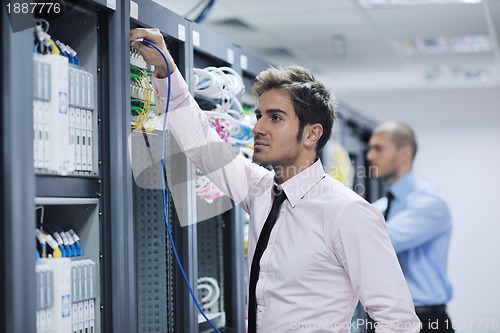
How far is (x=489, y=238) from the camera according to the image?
722 cm

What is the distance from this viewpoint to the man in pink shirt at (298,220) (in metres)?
1.74

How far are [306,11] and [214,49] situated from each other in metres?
2.30

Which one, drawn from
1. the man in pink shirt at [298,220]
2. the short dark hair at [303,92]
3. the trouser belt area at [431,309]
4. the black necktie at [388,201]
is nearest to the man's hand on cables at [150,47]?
the man in pink shirt at [298,220]

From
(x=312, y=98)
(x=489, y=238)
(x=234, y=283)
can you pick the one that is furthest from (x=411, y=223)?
(x=489, y=238)

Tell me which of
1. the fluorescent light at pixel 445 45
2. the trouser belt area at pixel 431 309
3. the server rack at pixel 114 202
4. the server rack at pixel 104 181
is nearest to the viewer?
the server rack at pixel 114 202

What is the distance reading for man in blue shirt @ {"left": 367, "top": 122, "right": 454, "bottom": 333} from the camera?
3.08 metres

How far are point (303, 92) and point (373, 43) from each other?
147 inches

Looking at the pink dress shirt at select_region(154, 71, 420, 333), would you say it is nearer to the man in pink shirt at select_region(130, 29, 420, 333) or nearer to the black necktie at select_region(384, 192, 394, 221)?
the man in pink shirt at select_region(130, 29, 420, 333)

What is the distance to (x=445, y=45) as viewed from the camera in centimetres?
561

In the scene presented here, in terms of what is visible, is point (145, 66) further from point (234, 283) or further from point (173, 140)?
point (234, 283)

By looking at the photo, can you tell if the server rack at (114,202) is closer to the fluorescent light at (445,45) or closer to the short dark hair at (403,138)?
the short dark hair at (403,138)

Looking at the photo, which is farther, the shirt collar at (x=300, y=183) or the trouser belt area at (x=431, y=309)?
the trouser belt area at (x=431, y=309)

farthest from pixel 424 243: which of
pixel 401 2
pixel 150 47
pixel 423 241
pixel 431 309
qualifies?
pixel 150 47

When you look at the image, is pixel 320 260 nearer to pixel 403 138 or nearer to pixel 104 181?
pixel 104 181
